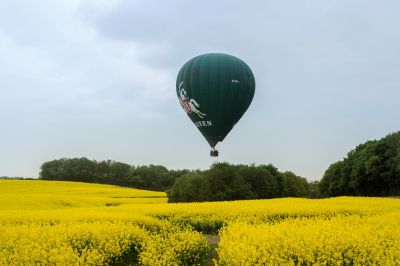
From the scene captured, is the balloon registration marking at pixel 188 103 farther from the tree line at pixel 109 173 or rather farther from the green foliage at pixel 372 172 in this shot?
the tree line at pixel 109 173

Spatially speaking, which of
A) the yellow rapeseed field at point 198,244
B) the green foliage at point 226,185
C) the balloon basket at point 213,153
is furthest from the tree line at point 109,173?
the yellow rapeseed field at point 198,244

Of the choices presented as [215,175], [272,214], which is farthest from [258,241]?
[215,175]

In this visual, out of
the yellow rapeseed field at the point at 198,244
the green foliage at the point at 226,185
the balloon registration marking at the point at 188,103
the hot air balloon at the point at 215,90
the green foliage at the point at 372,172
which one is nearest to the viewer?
the yellow rapeseed field at the point at 198,244

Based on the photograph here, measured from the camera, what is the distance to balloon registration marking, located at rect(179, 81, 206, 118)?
2727 cm

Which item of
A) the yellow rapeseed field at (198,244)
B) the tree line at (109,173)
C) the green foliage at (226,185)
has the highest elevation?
the tree line at (109,173)

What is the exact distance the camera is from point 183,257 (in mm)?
13703

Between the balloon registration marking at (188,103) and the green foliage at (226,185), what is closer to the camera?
the balloon registration marking at (188,103)

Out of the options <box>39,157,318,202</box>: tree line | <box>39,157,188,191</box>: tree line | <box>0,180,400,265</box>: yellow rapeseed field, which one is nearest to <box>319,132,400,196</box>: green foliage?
<box>39,157,318,202</box>: tree line

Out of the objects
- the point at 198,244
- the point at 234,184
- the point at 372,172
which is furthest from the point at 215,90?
the point at 372,172

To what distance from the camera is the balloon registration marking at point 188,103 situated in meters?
27.3

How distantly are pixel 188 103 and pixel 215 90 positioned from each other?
1.96m

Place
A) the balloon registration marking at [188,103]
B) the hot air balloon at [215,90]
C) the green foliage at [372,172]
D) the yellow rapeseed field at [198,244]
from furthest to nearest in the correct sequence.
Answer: the green foliage at [372,172], the balloon registration marking at [188,103], the hot air balloon at [215,90], the yellow rapeseed field at [198,244]

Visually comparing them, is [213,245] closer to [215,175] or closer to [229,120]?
[229,120]

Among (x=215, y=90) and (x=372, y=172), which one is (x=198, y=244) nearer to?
(x=215, y=90)
